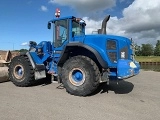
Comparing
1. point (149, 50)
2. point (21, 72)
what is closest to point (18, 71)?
point (21, 72)

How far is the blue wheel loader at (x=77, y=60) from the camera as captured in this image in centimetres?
706

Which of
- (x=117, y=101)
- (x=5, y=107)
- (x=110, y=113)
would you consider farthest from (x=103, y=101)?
(x=5, y=107)

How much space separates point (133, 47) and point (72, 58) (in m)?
2.51

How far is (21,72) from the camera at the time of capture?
8977 mm

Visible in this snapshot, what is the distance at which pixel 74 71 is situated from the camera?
745 cm

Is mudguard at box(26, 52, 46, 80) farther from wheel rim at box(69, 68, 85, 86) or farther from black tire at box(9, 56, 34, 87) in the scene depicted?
wheel rim at box(69, 68, 85, 86)

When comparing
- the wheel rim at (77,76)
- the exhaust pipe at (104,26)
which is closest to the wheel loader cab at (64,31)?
the exhaust pipe at (104,26)

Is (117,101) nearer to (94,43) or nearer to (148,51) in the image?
(94,43)

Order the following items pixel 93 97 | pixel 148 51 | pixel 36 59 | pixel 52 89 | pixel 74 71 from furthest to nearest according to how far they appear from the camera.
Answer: pixel 148 51
pixel 36 59
pixel 52 89
pixel 74 71
pixel 93 97

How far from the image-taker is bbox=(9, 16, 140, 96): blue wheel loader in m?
7.06

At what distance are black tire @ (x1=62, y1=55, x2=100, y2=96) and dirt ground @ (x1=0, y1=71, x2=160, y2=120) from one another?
0.28 metres

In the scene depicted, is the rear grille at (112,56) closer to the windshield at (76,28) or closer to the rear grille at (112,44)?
the rear grille at (112,44)

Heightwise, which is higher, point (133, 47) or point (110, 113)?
point (133, 47)

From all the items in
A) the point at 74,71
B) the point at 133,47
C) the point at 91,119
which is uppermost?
the point at 133,47
